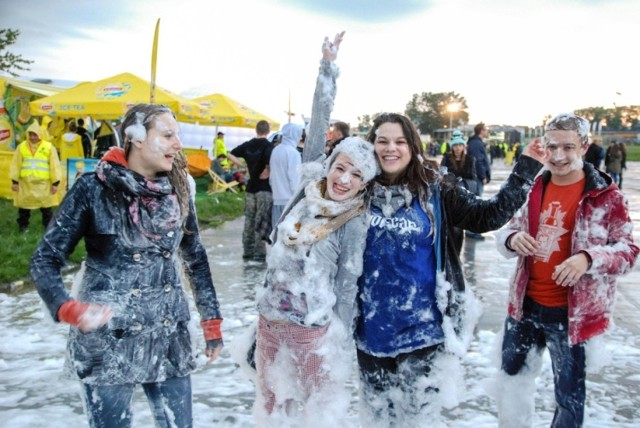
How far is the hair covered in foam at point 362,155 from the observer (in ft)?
8.43

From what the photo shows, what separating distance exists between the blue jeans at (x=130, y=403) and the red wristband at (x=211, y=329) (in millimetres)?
210

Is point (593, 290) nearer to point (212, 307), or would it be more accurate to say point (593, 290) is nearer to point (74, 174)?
point (212, 307)

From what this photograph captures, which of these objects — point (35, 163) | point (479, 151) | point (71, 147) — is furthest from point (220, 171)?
point (479, 151)

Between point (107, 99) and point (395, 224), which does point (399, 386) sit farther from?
point (107, 99)

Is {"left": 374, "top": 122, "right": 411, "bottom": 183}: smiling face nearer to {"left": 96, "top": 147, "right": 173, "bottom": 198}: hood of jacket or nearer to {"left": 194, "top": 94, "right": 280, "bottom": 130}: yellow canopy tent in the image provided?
{"left": 96, "top": 147, "right": 173, "bottom": 198}: hood of jacket

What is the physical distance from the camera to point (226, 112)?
1898 centimetres

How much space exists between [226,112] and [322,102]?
16698mm

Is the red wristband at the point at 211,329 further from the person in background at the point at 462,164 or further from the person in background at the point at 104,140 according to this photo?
the person in background at the point at 104,140

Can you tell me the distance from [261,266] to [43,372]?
3763 millimetres

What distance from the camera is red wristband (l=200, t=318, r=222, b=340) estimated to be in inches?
101

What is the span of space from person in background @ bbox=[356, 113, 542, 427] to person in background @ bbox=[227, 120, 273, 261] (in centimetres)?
511

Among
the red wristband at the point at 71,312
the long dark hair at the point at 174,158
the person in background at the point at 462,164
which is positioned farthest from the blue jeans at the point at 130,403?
the person in background at the point at 462,164

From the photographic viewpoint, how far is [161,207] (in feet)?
7.61

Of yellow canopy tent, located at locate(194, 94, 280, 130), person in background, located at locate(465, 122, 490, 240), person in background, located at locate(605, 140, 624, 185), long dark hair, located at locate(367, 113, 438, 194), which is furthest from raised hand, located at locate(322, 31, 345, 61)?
person in background, located at locate(605, 140, 624, 185)
